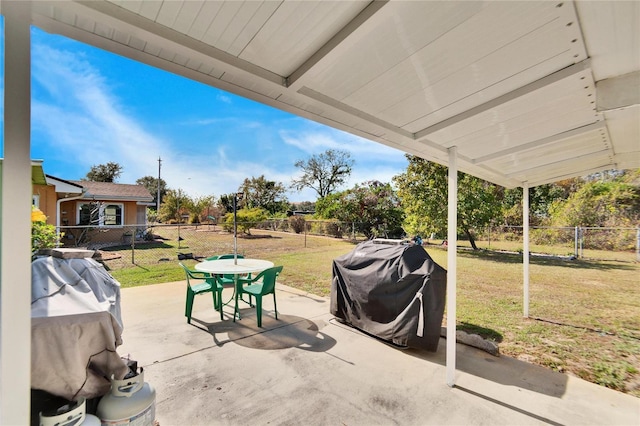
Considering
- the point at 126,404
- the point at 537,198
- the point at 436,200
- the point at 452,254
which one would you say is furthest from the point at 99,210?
the point at 537,198

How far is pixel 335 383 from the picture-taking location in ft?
8.59

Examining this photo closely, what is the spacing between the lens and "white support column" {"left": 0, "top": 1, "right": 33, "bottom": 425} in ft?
3.27

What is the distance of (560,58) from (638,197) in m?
16.5

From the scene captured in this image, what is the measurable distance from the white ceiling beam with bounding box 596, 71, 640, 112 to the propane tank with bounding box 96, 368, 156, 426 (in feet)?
11.0

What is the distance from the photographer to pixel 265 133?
28094 millimetres

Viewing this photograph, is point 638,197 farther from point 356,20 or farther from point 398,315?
point 356,20

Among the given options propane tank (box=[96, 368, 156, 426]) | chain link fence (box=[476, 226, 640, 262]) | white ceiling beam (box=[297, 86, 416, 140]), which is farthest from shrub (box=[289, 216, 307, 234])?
propane tank (box=[96, 368, 156, 426])

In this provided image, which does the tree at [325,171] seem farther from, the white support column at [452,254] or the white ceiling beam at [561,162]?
the white support column at [452,254]

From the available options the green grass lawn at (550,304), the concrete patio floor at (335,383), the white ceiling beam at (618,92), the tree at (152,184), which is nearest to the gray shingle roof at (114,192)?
the green grass lawn at (550,304)

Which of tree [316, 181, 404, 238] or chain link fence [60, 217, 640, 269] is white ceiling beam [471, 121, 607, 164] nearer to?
chain link fence [60, 217, 640, 269]

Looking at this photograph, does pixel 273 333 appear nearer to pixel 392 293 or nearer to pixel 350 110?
pixel 392 293

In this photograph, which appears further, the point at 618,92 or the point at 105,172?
the point at 105,172

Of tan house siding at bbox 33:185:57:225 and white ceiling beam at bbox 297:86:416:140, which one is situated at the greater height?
white ceiling beam at bbox 297:86:416:140

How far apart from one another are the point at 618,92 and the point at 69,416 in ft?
11.6
